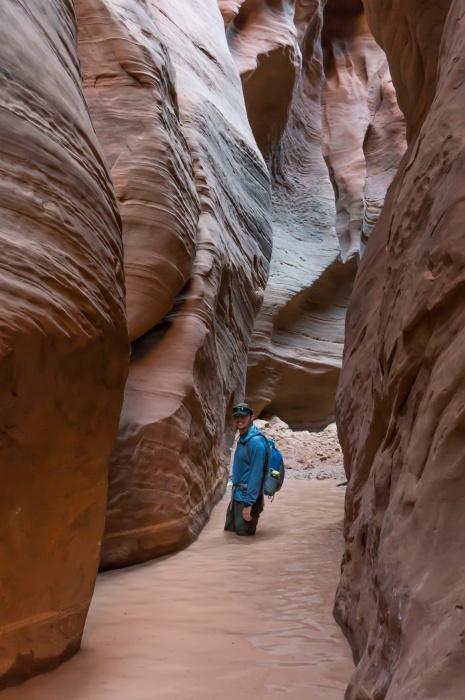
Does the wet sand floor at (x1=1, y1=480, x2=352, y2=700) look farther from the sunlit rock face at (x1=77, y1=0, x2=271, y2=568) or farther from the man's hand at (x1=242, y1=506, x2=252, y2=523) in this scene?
the sunlit rock face at (x1=77, y1=0, x2=271, y2=568)

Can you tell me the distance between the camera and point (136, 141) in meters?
6.44

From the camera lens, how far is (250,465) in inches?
252

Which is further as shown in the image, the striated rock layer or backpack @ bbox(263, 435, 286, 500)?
backpack @ bbox(263, 435, 286, 500)

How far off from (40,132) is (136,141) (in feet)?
11.3


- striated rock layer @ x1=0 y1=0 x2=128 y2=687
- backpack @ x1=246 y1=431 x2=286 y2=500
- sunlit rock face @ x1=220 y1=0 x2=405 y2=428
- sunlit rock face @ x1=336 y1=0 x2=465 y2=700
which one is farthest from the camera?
sunlit rock face @ x1=220 y1=0 x2=405 y2=428

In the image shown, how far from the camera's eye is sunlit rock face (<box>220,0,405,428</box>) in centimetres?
1505

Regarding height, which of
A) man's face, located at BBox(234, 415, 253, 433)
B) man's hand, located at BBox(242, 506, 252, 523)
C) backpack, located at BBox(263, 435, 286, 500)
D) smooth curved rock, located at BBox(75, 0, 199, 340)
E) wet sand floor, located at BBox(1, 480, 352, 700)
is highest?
smooth curved rock, located at BBox(75, 0, 199, 340)

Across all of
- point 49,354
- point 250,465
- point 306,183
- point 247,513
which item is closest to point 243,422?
point 250,465

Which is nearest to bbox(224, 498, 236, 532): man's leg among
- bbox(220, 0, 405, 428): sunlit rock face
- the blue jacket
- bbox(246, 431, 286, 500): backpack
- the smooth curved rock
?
the blue jacket

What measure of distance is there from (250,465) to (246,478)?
0.41ft

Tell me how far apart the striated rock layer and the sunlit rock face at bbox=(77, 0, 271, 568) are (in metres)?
2.08

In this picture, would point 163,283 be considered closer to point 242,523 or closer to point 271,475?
point 271,475

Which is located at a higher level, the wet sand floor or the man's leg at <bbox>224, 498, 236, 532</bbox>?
the man's leg at <bbox>224, 498, 236, 532</bbox>

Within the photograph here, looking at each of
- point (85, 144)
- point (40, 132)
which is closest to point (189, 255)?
point (85, 144)
